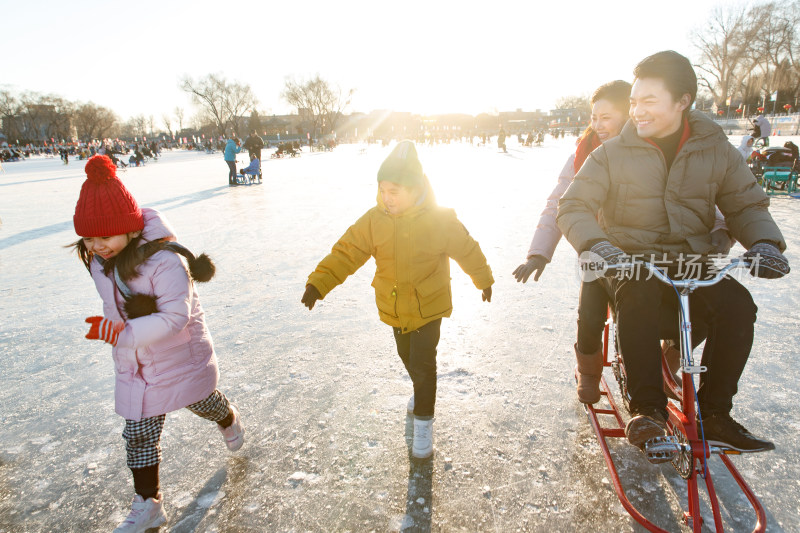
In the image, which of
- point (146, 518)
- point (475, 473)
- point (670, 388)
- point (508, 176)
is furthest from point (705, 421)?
point (508, 176)

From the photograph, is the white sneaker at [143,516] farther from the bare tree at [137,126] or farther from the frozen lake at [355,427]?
the bare tree at [137,126]

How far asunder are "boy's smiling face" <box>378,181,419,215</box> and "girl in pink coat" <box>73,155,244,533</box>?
0.83 m

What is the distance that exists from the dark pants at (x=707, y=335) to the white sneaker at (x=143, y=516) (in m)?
1.95

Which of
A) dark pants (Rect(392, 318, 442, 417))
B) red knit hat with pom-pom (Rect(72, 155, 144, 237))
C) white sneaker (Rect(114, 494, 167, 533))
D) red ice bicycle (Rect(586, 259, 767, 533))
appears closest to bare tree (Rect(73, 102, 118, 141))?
red knit hat with pom-pom (Rect(72, 155, 144, 237))

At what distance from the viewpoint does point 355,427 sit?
7.98ft

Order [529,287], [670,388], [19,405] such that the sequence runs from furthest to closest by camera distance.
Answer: [529,287] < [19,405] < [670,388]

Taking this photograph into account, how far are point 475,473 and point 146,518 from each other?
1.39 m

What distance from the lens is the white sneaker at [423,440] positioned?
218 cm

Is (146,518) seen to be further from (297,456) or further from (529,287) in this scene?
(529,287)

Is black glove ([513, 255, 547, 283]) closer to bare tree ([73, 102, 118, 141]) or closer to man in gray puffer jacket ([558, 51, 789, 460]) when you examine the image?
man in gray puffer jacket ([558, 51, 789, 460])

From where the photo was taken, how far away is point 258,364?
311cm

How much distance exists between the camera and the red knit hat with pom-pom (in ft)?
5.60

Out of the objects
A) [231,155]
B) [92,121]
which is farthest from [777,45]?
[92,121]

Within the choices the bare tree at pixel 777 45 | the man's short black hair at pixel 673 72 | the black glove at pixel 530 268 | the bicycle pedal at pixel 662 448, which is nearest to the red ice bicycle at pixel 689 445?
the bicycle pedal at pixel 662 448
